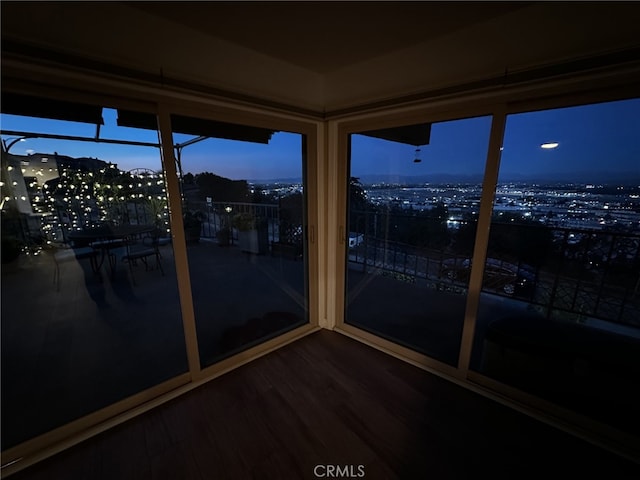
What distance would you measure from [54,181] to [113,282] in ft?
3.25

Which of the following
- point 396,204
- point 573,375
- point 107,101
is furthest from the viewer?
point 396,204

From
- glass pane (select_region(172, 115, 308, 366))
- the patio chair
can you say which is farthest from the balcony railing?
the patio chair

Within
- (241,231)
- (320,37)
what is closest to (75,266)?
(241,231)

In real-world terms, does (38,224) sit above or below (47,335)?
above

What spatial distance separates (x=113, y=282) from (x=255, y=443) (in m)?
1.63

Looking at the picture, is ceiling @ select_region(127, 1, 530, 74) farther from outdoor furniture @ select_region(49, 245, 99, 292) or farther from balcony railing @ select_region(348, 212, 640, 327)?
outdoor furniture @ select_region(49, 245, 99, 292)

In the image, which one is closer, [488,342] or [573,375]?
[573,375]

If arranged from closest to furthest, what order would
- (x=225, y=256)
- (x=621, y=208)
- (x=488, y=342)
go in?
(x=621, y=208) < (x=488, y=342) < (x=225, y=256)

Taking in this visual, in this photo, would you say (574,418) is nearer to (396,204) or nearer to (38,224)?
(396,204)

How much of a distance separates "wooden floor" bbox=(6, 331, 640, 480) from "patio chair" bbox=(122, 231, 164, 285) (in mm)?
1048

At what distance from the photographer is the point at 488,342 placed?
1876 millimetres

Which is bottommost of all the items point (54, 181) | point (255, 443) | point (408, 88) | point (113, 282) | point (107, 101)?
point (255, 443)

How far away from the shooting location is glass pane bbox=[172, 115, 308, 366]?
1.81 metres

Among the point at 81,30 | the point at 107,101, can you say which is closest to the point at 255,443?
the point at 107,101
